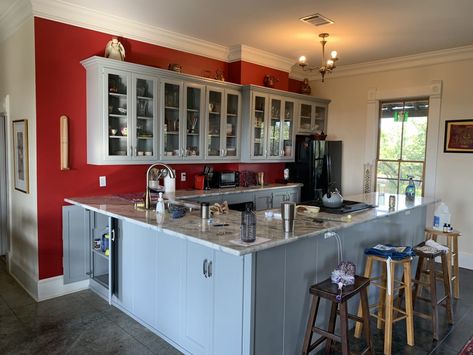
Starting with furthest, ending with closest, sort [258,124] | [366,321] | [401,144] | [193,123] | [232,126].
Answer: [401,144]
[258,124]
[232,126]
[193,123]
[366,321]

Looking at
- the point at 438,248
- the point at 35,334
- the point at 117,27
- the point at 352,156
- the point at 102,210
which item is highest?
the point at 117,27

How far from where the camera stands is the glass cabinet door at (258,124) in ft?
16.5

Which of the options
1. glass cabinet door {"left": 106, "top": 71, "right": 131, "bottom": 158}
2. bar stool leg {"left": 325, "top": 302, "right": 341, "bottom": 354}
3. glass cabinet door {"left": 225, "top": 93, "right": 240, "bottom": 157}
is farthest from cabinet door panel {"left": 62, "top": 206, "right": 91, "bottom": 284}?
Answer: bar stool leg {"left": 325, "top": 302, "right": 341, "bottom": 354}

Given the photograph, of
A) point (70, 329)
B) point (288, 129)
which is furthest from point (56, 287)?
point (288, 129)

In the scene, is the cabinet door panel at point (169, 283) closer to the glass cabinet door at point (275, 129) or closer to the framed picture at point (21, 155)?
the framed picture at point (21, 155)

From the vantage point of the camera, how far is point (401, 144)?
535 centimetres

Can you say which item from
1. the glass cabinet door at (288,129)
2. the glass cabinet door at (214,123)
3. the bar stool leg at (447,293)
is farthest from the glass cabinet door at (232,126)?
the bar stool leg at (447,293)

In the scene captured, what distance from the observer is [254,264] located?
6.90 ft

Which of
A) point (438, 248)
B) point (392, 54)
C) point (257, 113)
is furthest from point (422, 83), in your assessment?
point (438, 248)

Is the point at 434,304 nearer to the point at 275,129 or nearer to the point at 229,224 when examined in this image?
the point at 229,224

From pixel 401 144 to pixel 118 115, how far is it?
13.0 ft

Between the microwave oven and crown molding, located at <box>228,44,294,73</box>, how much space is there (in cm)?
158

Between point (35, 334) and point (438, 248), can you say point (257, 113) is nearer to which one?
point (438, 248)

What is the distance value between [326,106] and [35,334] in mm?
5059
